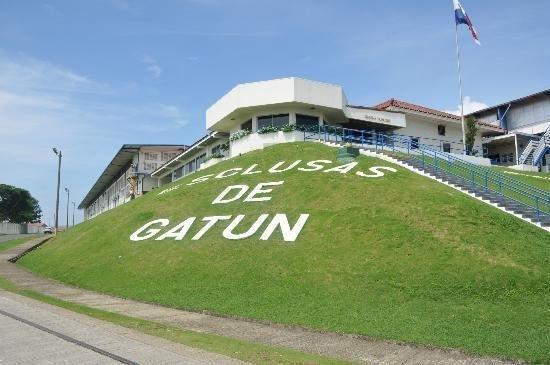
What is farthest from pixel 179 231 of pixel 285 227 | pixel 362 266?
pixel 362 266

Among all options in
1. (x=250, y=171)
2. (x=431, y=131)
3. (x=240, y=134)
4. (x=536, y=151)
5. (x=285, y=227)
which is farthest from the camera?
(x=431, y=131)

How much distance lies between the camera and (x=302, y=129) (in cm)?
3897

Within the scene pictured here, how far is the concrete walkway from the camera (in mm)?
11000

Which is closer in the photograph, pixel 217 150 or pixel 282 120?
pixel 282 120

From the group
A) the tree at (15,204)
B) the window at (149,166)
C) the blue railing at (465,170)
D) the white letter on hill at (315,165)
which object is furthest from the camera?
the tree at (15,204)

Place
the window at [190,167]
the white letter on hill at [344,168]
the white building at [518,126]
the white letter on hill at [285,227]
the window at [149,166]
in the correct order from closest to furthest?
the white letter on hill at [285,227] → the white letter on hill at [344,168] → the white building at [518,126] → the window at [190,167] → the window at [149,166]

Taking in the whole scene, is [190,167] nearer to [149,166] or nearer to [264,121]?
[149,166]

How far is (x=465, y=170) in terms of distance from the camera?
3088 centimetres

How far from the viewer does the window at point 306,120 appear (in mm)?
40781

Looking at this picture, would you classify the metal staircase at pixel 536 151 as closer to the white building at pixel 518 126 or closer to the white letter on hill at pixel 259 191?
the white building at pixel 518 126

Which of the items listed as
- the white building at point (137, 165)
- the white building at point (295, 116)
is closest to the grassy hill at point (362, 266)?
the white building at point (295, 116)

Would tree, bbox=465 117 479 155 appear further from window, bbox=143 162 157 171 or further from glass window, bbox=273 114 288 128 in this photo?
window, bbox=143 162 157 171

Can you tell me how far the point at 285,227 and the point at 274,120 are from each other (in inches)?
797

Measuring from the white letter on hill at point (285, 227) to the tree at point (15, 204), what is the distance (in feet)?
402
